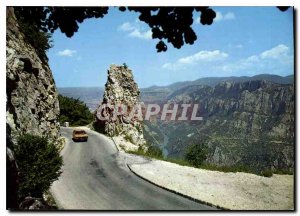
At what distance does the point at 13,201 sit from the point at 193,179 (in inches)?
181

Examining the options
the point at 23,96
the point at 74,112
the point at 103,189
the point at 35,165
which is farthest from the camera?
the point at 74,112

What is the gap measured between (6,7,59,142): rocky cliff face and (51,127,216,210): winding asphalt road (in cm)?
143

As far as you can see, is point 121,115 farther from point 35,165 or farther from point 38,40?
point 38,40

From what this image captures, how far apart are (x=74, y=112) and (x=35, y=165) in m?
13.5

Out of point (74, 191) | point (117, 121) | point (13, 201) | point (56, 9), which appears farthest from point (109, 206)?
point (56, 9)

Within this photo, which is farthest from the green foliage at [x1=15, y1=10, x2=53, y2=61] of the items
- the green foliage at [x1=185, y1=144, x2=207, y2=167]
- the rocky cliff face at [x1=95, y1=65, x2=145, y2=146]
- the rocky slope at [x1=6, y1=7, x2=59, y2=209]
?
the green foliage at [x1=185, y1=144, x2=207, y2=167]

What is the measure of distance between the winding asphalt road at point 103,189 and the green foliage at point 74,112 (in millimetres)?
9152

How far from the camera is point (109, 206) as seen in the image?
8.20m

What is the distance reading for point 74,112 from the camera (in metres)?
21.8

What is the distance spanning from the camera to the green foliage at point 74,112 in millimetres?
20061

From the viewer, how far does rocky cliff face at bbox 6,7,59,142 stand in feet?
28.6

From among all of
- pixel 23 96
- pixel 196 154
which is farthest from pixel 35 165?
pixel 196 154

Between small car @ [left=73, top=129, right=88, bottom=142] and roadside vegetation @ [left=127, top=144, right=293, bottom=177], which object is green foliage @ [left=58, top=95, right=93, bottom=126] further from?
roadside vegetation @ [left=127, top=144, right=293, bottom=177]

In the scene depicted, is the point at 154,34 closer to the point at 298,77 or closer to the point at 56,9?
the point at 56,9
